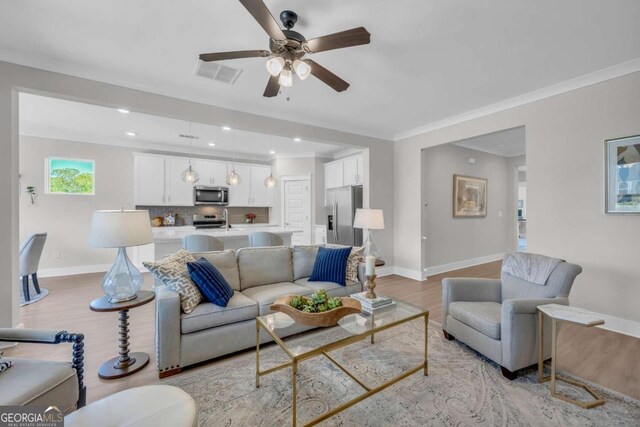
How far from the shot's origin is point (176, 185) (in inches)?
239

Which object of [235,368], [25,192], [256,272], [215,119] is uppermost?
[215,119]

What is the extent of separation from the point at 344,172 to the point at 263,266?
12.3 ft

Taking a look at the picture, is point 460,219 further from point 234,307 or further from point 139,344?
point 139,344

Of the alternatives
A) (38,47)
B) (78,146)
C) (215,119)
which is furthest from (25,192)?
(215,119)

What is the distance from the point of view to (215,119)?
3.56 m

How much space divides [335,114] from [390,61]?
5.01 ft

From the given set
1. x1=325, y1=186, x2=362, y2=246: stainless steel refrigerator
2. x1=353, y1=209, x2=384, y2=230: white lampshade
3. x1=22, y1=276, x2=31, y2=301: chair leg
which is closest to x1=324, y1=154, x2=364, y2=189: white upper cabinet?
x1=325, y1=186, x2=362, y2=246: stainless steel refrigerator

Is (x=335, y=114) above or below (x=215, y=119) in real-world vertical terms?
above

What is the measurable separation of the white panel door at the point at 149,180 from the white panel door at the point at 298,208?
2832 millimetres

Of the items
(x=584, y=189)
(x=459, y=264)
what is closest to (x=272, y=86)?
(x=584, y=189)

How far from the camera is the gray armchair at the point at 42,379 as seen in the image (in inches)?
46.5

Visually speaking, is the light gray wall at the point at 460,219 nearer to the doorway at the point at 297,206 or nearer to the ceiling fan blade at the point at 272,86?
the doorway at the point at 297,206

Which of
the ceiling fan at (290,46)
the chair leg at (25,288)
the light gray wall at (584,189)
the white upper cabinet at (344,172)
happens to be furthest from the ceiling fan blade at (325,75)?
the chair leg at (25,288)

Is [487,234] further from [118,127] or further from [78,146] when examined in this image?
[78,146]
